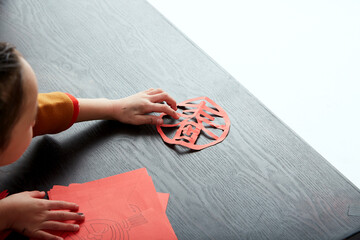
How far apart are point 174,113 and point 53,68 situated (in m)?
0.35

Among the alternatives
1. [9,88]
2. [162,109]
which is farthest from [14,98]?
[162,109]

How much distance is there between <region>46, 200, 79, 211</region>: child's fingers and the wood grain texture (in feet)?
0.18

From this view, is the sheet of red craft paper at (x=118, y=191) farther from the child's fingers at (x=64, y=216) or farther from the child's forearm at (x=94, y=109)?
the child's forearm at (x=94, y=109)

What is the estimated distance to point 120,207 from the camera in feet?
2.44

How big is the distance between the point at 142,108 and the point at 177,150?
137 millimetres

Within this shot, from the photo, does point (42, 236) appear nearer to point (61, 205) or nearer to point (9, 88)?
point (61, 205)

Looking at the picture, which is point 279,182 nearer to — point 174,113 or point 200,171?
point 200,171

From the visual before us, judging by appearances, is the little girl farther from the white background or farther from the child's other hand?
the white background

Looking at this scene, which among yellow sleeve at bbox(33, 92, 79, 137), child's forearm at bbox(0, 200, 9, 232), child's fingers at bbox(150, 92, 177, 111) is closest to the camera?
child's forearm at bbox(0, 200, 9, 232)

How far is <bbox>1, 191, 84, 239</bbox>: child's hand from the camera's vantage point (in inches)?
26.7

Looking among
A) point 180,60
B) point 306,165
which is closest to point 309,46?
point 180,60

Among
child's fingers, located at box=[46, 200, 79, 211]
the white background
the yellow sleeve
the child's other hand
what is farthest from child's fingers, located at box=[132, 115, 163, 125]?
the white background

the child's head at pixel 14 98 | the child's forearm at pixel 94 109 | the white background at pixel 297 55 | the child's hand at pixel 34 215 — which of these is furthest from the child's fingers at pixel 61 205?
the white background at pixel 297 55

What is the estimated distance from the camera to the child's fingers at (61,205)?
28.1 inches
